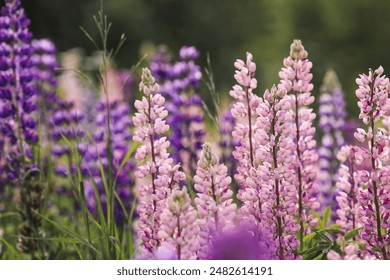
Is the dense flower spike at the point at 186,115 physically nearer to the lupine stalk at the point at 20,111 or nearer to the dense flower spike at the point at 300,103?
the lupine stalk at the point at 20,111

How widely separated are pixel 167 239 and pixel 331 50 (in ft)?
23.9

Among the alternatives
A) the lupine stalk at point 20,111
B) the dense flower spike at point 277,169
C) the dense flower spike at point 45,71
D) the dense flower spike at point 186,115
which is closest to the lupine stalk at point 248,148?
the dense flower spike at point 277,169

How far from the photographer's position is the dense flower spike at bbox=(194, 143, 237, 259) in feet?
5.72

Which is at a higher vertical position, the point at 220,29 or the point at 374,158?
the point at 220,29

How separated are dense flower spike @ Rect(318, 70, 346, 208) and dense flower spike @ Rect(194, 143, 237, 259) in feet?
5.74

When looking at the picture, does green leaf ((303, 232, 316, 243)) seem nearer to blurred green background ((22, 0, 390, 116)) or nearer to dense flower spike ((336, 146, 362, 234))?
dense flower spike ((336, 146, 362, 234))

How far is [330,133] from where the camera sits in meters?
3.87

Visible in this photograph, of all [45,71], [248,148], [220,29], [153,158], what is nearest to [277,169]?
[248,148]

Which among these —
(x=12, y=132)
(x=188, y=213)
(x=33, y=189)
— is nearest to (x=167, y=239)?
(x=188, y=213)

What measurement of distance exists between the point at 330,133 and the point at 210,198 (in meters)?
2.21

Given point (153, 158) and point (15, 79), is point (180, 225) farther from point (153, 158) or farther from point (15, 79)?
point (15, 79)

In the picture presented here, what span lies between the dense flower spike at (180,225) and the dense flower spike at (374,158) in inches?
19.5

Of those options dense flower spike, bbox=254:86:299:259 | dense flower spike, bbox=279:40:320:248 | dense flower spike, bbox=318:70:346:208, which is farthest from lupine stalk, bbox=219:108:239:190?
dense flower spike, bbox=254:86:299:259
